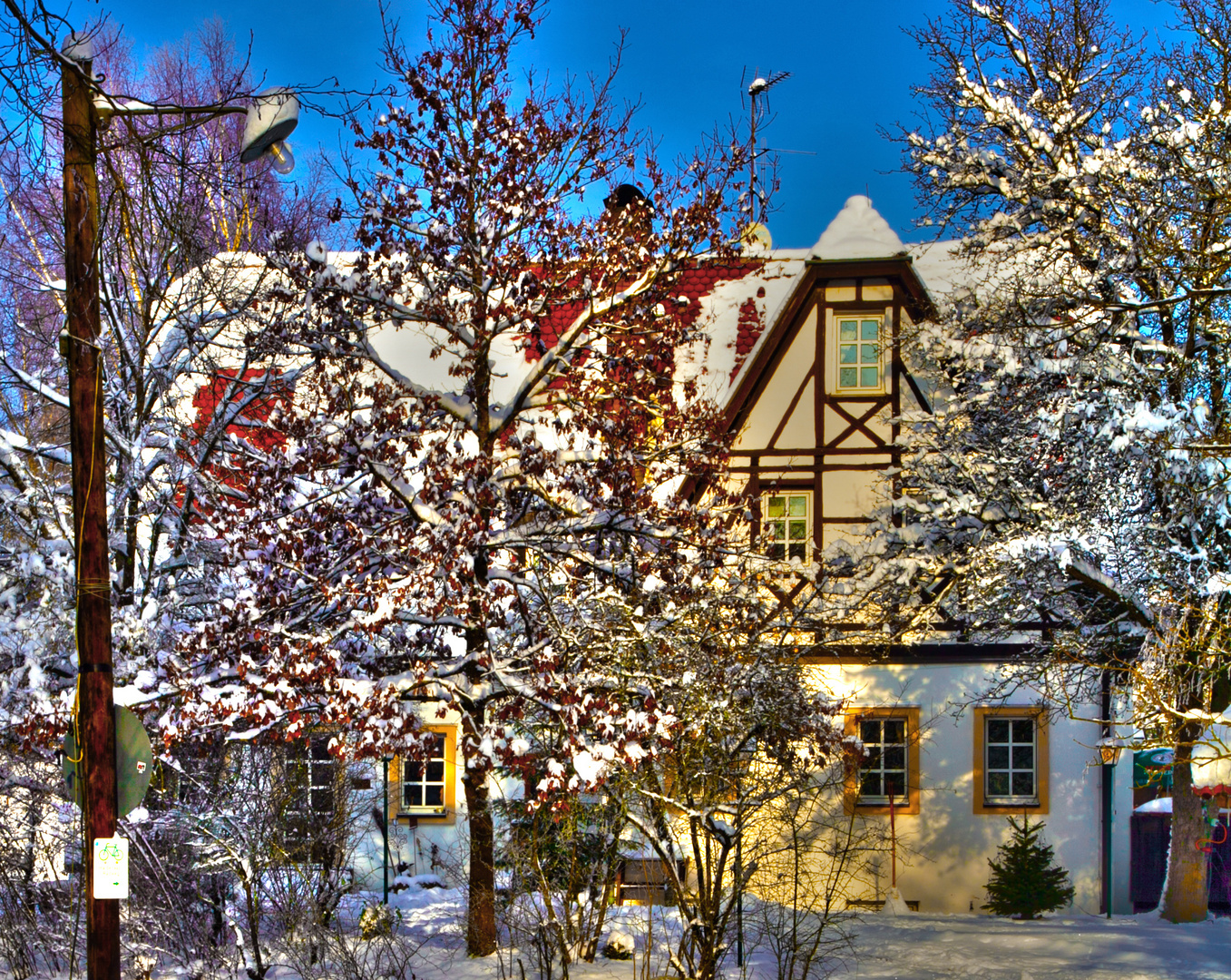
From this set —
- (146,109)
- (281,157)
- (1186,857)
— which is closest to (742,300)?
(1186,857)

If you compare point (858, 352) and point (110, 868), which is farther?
point (858, 352)

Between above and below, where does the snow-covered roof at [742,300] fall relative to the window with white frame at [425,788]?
above

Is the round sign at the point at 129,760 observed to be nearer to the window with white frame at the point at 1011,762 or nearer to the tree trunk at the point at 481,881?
the tree trunk at the point at 481,881

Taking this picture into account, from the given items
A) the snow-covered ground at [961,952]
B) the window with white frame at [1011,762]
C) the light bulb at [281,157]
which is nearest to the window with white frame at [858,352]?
the window with white frame at [1011,762]

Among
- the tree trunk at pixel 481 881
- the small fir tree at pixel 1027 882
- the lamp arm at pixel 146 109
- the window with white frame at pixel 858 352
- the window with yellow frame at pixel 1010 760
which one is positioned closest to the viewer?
the lamp arm at pixel 146 109

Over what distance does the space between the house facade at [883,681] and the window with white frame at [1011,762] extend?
0.08ft

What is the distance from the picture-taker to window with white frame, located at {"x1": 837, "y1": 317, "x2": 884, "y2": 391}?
1806 cm

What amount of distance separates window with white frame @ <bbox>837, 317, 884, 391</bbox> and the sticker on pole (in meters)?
12.7

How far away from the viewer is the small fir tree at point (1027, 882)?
648 inches

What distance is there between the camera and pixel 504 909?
39.3 feet

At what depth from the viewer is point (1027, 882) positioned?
16500 millimetres

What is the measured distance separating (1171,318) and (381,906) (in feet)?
36.3

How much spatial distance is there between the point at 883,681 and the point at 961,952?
5.09 meters

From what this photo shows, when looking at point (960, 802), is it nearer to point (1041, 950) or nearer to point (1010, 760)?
point (1010, 760)
